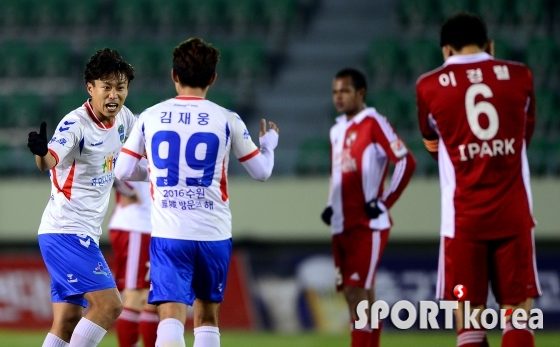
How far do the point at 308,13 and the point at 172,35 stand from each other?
2.77 meters

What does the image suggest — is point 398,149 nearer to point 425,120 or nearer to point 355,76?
point 355,76

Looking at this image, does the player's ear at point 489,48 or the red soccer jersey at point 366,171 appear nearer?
the player's ear at point 489,48

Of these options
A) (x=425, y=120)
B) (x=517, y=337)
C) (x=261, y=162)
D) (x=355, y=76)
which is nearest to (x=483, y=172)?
(x=425, y=120)

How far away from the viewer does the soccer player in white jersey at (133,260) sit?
7.37m

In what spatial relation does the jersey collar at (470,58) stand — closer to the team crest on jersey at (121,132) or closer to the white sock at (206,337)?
the white sock at (206,337)

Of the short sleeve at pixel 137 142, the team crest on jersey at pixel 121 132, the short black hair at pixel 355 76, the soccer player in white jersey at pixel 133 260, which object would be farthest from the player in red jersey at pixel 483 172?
the soccer player in white jersey at pixel 133 260

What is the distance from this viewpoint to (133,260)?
7.57 m

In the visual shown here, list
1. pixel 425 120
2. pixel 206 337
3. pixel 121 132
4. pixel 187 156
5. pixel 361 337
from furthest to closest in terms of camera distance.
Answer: pixel 361 337, pixel 121 132, pixel 206 337, pixel 187 156, pixel 425 120

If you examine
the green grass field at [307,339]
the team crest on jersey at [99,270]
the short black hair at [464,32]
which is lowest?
the green grass field at [307,339]

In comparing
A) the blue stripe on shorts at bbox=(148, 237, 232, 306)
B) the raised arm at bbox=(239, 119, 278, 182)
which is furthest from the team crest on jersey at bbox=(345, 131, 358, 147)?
the blue stripe on shorts at bbox=(148, 237, 232, 306)

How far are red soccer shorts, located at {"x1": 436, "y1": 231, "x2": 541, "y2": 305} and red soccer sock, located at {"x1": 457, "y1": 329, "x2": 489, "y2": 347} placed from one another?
159 mm

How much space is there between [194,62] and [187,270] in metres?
1.24

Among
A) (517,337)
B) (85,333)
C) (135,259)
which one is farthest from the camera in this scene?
(135,259)

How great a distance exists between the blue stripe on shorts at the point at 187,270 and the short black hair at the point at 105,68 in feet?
3.66
